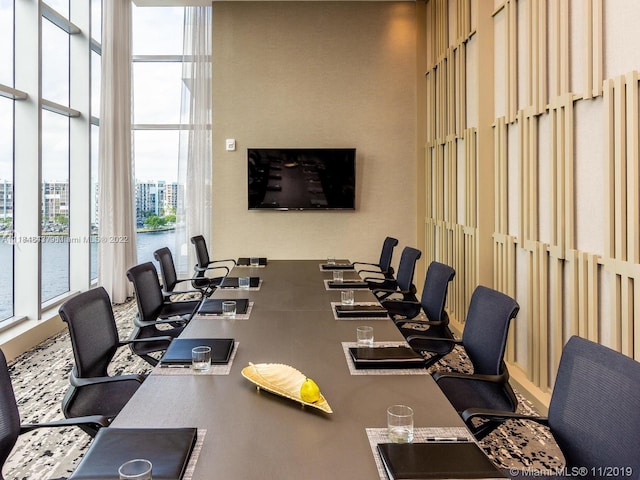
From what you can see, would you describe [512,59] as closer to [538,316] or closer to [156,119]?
[538,316]

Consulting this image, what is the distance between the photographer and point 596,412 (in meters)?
1.48

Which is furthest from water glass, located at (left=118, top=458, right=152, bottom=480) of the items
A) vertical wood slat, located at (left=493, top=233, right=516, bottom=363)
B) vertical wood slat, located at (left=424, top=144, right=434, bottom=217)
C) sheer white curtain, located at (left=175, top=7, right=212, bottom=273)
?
sheer white curtain, located at (left=175, top=7, right=212, bottom=273)

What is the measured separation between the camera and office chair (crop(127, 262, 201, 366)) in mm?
2928

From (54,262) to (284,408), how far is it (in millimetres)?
5055

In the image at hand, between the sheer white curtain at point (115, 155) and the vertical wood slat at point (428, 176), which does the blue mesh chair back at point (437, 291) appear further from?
the sheer white curtain at point (115, 155)

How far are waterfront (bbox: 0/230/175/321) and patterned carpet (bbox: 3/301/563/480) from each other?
1.09 metres

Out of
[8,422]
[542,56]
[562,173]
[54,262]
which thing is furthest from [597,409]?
[54,262]

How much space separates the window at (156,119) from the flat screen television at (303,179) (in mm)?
1916

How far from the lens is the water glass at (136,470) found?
1038mm

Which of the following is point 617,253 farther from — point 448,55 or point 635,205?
point 448,55

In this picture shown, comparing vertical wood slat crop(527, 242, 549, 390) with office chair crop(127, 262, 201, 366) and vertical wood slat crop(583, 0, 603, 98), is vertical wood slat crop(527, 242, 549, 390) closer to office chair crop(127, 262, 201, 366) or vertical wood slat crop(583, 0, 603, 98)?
vertical wood slat crop(583, 0, 603, 98)

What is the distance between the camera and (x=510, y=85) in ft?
12.0

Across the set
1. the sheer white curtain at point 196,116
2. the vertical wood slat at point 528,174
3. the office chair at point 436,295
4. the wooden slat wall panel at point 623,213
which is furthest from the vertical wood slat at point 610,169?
the sheer white curtain at point 196,116

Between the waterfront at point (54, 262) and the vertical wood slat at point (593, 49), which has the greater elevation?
the vertical wood slat at point (593, 49)
